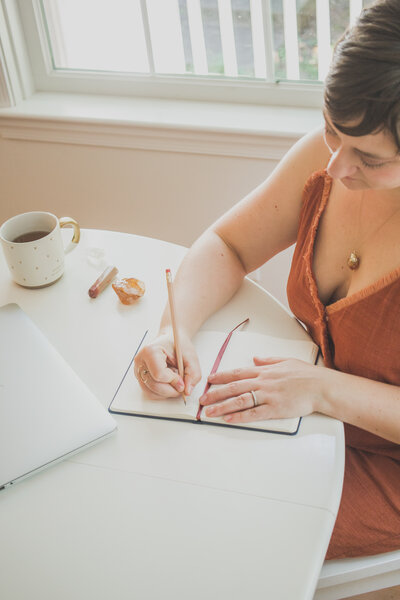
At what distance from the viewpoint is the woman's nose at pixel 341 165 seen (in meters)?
0.86

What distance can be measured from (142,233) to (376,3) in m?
1.38

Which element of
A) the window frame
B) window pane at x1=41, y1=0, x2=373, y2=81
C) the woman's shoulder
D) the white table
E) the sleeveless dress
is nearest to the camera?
the white table

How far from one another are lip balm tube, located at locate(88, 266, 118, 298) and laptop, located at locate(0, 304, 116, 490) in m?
0.15

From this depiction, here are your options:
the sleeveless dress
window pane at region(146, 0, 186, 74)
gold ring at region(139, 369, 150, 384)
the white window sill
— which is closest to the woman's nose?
the sleeveless dress

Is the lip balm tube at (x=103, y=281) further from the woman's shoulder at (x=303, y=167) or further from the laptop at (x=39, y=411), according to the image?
the woman's shoulder at (x=303, y=167)

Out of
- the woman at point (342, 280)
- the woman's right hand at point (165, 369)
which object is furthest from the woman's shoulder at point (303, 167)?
the woman's right hand at point (165, 369)

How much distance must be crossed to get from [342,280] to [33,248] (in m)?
0.54

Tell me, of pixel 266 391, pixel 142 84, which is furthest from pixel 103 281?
pixel 142 84

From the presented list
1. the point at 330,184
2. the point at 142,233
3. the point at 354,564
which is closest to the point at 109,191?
the point at 142,233

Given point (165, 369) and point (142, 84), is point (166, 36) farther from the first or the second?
point (165, 369)

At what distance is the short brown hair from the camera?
743 millimetres

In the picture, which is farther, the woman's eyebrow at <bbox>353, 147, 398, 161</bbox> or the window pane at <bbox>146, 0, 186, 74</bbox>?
the window pane at <bbox>146, 0, 186, 74</bbox>

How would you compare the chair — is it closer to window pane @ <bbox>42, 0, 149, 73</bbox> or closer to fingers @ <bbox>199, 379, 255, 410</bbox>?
fingers @ <bbox>199, 379, 255, 410</bbox>

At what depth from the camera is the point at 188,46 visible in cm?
189
